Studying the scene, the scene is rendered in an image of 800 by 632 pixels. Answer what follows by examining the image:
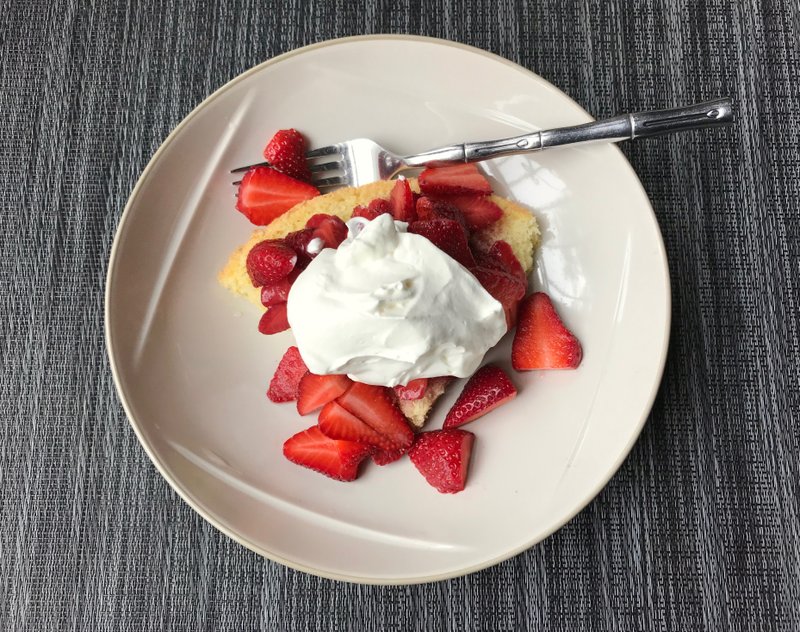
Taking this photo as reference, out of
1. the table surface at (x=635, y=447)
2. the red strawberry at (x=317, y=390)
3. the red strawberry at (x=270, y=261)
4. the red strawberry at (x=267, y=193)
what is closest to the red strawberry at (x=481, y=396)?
the red strawberry at (x=317, y=390)

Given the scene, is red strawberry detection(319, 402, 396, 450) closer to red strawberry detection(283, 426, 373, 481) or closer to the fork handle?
red strawberry detection(283, 426, 373, 481)

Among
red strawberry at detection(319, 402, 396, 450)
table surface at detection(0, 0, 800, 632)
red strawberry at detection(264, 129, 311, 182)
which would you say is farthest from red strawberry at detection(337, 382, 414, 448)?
red strawberry at detection(264, 129, 311, 182)

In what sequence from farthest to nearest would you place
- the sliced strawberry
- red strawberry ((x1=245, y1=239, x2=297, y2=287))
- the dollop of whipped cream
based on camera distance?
the sliced strawberry < red strawberry ((x1=245, y1=239, x2=297, y2=287)) < the dollop of whipped cream

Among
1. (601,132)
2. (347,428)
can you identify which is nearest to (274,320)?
(347,428)

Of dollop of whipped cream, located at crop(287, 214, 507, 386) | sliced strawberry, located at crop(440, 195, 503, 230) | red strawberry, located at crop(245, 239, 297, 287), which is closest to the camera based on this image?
dollop of whipped cream, located at crop(287, 214, 507, 386)

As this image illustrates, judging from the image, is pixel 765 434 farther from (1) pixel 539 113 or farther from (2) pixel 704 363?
(1) pixel 539 113
